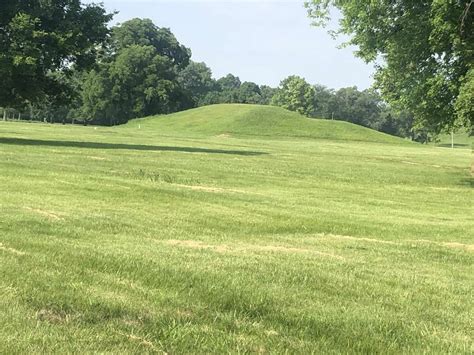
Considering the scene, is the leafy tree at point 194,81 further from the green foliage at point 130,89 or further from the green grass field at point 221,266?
the green grass field at point 221,266

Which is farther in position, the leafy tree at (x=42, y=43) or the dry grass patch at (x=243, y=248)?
the leafy tree at (x=42, y=43)

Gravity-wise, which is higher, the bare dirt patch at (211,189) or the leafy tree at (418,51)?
the leafy tree at (418,51)

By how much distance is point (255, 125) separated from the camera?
276 ft

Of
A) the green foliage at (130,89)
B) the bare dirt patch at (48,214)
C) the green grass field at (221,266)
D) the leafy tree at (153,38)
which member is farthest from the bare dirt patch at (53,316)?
the leafy tree at (153,38)

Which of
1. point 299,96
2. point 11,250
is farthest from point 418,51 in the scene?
point 299,96

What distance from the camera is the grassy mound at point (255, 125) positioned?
79812 mm

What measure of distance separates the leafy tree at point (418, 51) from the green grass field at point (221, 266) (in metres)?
7.03

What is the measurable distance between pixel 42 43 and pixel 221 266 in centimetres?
2949

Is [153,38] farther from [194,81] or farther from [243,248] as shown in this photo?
[243,248]

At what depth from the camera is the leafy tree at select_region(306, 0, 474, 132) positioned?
25.3m

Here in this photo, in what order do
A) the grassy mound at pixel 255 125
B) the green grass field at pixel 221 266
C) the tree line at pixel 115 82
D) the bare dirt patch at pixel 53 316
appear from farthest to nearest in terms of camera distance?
the grassy mound at pixel 255 125
the tree line at pixel 115 82
the green grass field at pixel 221 266
the bare dirt patch at pixel 53 316

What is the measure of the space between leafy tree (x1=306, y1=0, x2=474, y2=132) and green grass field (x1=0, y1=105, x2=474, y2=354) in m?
7.03

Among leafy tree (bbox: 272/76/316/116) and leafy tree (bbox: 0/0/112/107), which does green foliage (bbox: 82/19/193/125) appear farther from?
leafy tree (bbox: 0/0/112/107)

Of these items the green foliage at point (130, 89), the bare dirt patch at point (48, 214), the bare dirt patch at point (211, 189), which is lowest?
the bare dirt patch at point (48, 214)
